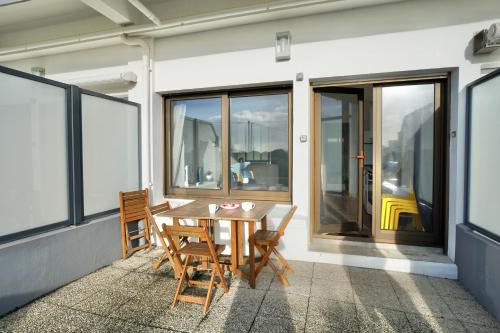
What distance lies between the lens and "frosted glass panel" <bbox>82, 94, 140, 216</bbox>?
10.7 feet

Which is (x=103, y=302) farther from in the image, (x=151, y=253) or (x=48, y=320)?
(x=151, y=253)

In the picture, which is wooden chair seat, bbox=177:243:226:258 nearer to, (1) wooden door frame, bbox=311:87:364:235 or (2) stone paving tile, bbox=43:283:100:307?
(2) stone paving tile, bbox=43:283:100:307

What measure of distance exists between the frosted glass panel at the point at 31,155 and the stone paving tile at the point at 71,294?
74 centimetres

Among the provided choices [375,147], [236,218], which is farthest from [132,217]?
[375,147]

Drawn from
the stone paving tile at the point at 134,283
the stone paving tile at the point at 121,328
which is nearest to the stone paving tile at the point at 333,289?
the stone paving tile at the point at 121,328

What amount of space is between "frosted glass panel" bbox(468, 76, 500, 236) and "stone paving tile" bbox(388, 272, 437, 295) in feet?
2.75

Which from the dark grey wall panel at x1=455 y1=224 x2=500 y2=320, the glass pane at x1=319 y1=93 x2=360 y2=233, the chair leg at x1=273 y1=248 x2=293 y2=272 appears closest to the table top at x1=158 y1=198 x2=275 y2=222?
the chair leg at x1=273 y1=248 x2=293 y2=272

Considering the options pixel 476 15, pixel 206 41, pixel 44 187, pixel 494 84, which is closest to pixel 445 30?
pixel 476 15

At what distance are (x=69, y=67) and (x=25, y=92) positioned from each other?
7.58ft

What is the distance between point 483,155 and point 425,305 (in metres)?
1.63

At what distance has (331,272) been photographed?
3107 millimetres

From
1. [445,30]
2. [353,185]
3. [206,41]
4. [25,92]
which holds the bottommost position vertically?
[353,185]

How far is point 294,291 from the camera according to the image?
2682 mm

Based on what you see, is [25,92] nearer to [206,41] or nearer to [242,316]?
[206,41]
